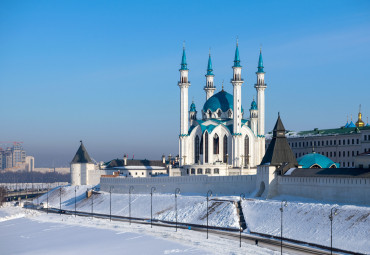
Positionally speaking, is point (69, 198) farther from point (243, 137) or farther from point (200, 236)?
point (200, 236)

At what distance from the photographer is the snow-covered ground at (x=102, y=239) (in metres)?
62.6

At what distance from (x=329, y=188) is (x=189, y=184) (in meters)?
26.1

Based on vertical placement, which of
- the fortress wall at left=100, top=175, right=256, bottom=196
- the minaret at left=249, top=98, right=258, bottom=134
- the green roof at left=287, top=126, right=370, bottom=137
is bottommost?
the fortress wall at left=100, top=175, right=256, bottom=196

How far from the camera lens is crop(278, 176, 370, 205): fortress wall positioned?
2768 inches

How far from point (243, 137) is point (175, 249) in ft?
165

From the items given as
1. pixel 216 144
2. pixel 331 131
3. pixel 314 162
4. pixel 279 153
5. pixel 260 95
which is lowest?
pixel 314 162

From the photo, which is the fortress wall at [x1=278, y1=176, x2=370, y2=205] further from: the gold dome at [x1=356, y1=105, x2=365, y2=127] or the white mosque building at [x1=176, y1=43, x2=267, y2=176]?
the gold dome at [x1=356, y1=105, x2=365, y2=127]

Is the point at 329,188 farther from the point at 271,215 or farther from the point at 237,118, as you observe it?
the point at 237,118

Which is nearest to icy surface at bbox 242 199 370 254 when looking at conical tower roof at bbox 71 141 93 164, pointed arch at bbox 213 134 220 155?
pointed arch at bbox 213 134 220 155

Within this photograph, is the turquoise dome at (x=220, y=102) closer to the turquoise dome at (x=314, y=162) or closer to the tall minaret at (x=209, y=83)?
the tall minaret at (x=209, y=83)

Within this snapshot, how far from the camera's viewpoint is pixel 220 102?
116688 millimetres

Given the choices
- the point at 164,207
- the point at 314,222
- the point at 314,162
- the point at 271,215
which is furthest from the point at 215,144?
the point at 314,222

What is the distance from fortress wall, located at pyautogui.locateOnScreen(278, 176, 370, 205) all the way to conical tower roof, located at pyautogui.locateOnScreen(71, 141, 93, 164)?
51.5 meters

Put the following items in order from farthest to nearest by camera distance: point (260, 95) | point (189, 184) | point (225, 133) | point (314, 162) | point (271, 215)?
1. point (260, 95)
2. point (225, 133)
3. point (189, 184)
4. point (314, 162)
5. point (271, 215)
